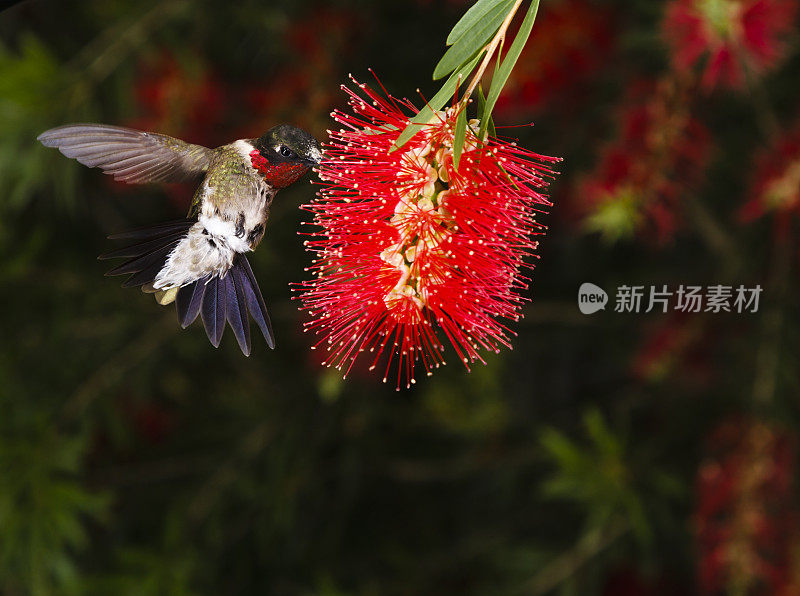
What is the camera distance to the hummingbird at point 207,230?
0.45 metres

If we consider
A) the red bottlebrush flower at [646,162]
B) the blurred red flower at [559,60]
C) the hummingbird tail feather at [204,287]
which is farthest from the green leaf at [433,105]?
the blurred red flower at [559,60]

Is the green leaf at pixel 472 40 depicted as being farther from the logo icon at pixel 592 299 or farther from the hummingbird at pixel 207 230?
the logo icon at pixel 592 299

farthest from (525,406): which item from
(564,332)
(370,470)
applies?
(370,470)

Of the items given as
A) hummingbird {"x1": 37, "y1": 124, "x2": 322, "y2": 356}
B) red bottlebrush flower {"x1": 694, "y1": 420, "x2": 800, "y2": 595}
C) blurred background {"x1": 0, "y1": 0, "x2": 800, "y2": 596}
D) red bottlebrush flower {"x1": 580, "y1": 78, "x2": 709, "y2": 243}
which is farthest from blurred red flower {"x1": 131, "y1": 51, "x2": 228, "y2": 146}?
red bottlebrush flower {"x1": 694, "y1": 420, "x2": 800, "y2": 595}

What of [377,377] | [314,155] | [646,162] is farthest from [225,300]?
[377,377]

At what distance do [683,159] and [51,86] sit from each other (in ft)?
2.72

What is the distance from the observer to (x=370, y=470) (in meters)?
1.62

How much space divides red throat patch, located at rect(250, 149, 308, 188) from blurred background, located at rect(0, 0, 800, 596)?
24.2 inches

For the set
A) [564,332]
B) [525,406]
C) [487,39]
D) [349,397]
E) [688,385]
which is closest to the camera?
[487,39]

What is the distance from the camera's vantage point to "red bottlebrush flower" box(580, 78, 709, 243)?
994 mm

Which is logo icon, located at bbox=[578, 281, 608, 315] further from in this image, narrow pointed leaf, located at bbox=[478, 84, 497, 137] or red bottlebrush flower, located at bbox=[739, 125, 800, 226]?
narrow pointed leaf, located at bbox=[478, 84, 497, 137]

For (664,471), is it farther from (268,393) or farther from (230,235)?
(230,235)

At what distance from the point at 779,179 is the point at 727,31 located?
0.20m

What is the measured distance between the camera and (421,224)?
1.72 ft
